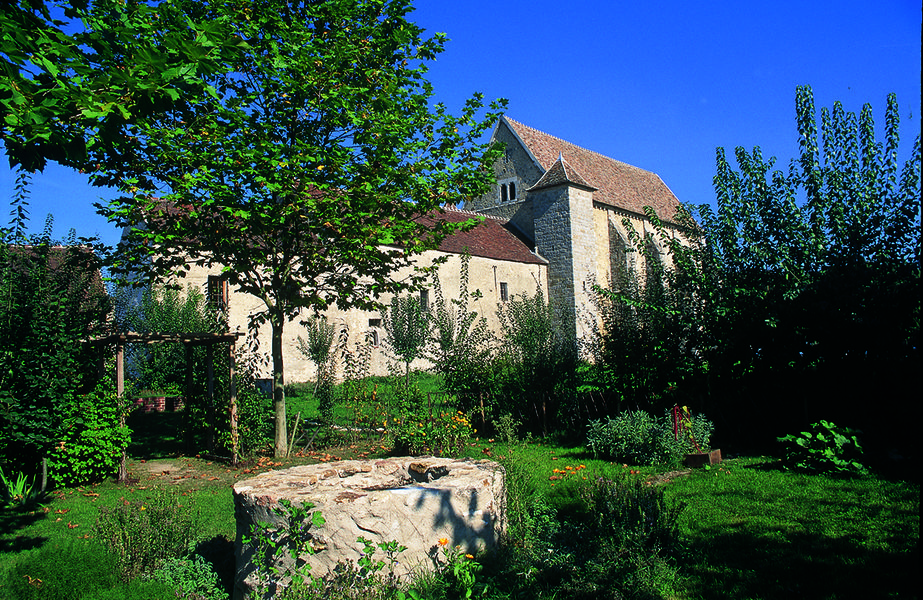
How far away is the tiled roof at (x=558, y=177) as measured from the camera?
2898 centimetres

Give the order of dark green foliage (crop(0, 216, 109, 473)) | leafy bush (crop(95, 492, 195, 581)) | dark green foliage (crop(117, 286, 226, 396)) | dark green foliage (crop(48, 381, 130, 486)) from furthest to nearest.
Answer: dark green foliage (crop(117, 286, 226, 396)), dark green foliage (crop(48, 381, 130, 486)), dark green foliage (crop(0, 216, 109, 473)), leafy bush (crop(95, 492, 195, 581))

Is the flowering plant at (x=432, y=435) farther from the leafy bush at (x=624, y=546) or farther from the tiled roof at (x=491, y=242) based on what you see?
the tiled roof at (x=491, y=242)

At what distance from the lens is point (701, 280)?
919 cm

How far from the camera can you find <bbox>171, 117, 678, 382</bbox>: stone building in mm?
25938

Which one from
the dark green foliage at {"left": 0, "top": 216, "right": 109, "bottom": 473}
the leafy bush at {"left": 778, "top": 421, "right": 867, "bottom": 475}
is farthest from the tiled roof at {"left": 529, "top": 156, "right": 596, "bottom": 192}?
the dark green foliage at {"left": 0, "top": 216, "right": 109, "bottom": 473}

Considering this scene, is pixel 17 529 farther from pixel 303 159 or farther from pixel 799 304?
pixel 799 304

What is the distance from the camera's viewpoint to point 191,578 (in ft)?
15.5

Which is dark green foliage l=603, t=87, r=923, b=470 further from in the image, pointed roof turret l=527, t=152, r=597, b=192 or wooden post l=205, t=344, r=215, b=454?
pointed roof turret l=527, t=152, r=597, b=192

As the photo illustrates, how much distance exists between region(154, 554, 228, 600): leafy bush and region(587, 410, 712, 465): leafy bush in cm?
546

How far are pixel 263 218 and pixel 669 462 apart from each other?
254 inches

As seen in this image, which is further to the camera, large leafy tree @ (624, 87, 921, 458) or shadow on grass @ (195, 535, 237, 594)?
large leafy tree @ (624, 87, 921, 458)

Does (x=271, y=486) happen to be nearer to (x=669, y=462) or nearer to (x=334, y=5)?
(x=669, y=462)

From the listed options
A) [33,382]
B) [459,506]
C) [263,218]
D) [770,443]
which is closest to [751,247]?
[770,443]

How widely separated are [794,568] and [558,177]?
26.1 metres
